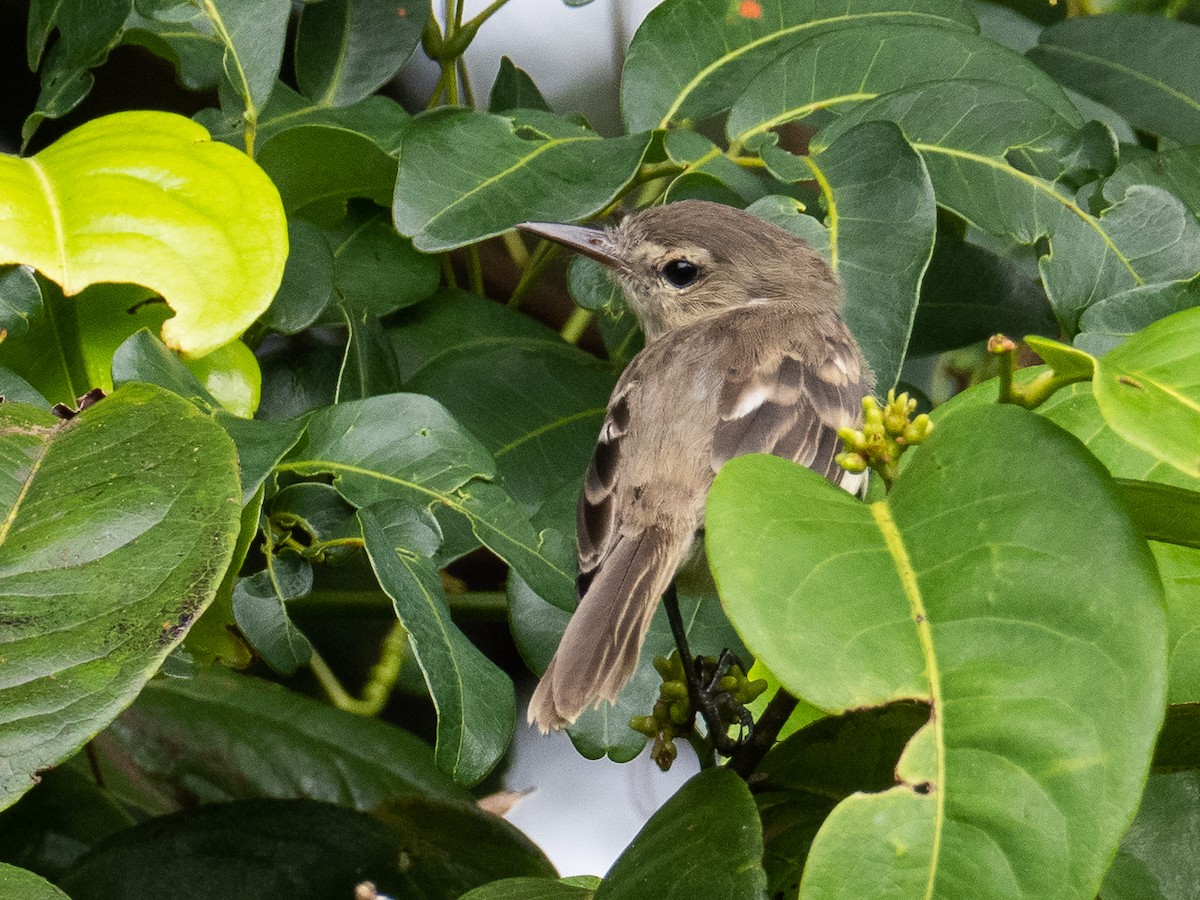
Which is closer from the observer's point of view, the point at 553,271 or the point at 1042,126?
the point at 1042,126

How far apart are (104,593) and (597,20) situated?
2944 mm

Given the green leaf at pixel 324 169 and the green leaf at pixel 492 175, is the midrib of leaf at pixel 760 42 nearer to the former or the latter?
the green leaf at pixel 492 175

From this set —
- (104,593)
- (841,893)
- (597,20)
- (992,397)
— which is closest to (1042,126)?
(992,397)

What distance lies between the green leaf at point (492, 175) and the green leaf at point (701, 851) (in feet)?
2.83

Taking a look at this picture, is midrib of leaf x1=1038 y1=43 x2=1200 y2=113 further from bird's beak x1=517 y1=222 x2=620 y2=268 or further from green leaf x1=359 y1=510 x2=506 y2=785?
Answer: green leaf x1=359 y1=510 x2=506 y2=785

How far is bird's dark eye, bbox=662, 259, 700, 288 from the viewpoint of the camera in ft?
8.50

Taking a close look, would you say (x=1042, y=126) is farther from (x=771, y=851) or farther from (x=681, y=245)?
(x=771, y=851)

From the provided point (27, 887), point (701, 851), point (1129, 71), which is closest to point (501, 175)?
point (701, 851)

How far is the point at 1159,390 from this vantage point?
3.82 ft

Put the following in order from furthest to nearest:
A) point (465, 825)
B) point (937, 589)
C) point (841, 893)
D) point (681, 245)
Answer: point (681, 245) → point (465, 825) → point (937, 589) → point (841, 893)

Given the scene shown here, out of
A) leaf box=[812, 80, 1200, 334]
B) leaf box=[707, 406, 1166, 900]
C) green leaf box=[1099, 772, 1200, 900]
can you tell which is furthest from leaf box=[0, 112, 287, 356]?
green leaf box=[1099, 772, 1200, 900]

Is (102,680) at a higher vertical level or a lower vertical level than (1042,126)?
lower

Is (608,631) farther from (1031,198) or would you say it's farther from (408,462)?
(1031,198)

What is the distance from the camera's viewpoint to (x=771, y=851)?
5.02 ft
